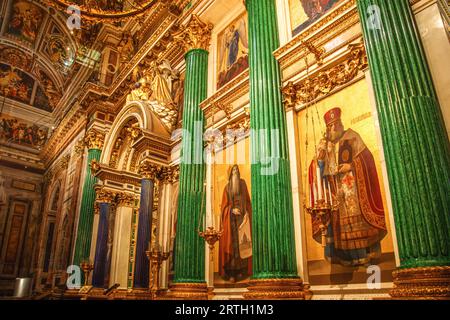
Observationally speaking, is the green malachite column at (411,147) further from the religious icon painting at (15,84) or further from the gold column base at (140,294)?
the religious icon painting at (15,84)

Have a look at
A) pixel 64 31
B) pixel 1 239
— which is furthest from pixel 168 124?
pixel 1 239

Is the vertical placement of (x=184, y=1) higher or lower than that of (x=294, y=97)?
higher

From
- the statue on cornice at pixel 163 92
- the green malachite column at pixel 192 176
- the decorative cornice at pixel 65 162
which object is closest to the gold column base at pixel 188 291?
the green malachite column at pixel 192 176

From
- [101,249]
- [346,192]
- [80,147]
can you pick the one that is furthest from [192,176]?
[80,147]

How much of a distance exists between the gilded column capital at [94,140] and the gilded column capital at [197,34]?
18.3 feet

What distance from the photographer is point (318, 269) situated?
3803 millimetres

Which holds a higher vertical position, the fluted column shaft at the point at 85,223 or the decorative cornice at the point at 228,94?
the decorative cornice at the point at 228,94

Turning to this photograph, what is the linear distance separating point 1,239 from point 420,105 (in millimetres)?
18952

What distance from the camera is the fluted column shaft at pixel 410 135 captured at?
2.56m

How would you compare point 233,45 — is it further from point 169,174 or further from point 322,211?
point 322,211

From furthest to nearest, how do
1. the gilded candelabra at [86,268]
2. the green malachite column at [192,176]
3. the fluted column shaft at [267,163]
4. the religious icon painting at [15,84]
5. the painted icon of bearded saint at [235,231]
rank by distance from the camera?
1. the religious icon painting at [15,84]
2. the gilded candelabra at [86,268]
3. the green malachite column at [192,176]
4. the painted icon of bearded saint at [235,231]
5. the fluted column shaft at [267,163]

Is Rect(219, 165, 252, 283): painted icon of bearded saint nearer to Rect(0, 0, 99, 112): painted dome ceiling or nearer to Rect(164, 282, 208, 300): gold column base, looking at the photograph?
Rect(164, 282, 208, 300): gold column base

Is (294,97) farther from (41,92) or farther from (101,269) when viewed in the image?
(41,92)

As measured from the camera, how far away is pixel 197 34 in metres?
7.24
